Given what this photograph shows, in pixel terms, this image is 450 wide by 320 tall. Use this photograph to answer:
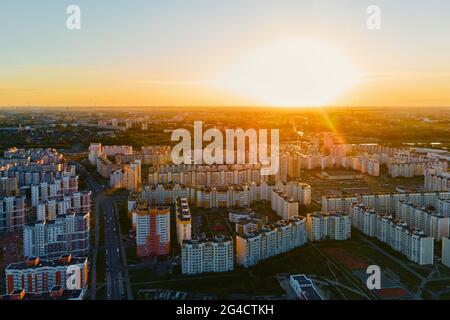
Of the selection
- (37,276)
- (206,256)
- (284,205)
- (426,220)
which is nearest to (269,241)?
(206,256)

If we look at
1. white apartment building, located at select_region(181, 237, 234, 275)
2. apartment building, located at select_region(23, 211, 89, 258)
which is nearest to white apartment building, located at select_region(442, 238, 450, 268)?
white apartment building, located at select_region(181, 237, 234, 275)

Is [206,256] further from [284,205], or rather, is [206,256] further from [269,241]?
[284,205]

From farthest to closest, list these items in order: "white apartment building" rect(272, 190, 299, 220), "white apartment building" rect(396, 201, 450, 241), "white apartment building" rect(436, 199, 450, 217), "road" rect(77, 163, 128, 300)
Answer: "white apartment building" rect(272, 190, 299, 220)
"white apartment building" rect(436, 199, 450, 217)
"white apartment building" rect(396, 201, 450, 241)
"road" rect(77, 163, 128, 300)

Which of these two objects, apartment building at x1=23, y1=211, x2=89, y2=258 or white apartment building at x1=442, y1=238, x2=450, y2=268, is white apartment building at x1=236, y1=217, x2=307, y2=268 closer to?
white apartment building at x1=442, y1=238, x2=450, y2=268

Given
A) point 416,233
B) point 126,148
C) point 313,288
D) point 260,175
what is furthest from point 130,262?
point 126,148

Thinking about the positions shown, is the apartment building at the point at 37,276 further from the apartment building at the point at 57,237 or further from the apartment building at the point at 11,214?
the apartment building at the point at 11,214

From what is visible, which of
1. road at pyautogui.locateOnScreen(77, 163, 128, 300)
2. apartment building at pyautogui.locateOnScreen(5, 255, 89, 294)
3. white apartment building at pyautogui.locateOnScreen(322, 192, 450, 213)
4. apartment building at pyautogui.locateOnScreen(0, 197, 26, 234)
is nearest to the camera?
apartment building at pyautogui.locateOnScreen(5, 255, 89, 294)

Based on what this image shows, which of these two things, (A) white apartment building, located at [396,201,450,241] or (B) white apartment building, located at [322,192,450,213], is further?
(B) white apartment building, located at [322,192,450,213]

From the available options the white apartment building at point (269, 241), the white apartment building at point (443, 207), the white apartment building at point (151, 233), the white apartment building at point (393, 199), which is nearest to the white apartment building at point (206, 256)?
the white apartment building at point (269, 241)
